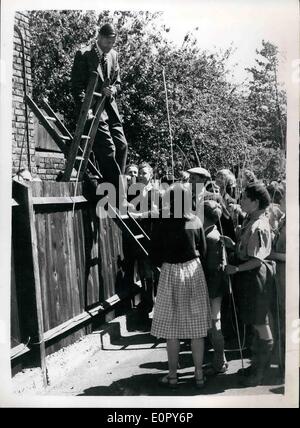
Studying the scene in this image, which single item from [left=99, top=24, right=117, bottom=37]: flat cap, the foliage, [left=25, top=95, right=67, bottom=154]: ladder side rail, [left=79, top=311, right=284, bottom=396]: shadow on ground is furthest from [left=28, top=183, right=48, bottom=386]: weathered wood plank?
the foliage

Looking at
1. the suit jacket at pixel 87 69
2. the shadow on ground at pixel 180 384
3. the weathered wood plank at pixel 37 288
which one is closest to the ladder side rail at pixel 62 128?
the suit jacket at pixel 87 69

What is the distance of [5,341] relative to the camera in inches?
169

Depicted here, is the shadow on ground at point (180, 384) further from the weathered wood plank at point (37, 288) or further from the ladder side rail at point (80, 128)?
the ladder side rail at point (80, 128)

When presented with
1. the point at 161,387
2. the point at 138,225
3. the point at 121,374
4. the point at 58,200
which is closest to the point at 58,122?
the point at 58,200

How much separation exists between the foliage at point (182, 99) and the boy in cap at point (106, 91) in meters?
0.22

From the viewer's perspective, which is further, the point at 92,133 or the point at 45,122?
the point at 92,133

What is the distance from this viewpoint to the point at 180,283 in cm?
466

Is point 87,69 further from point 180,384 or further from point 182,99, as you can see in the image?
point 180,384

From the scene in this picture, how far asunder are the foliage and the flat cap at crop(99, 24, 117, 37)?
0.07m

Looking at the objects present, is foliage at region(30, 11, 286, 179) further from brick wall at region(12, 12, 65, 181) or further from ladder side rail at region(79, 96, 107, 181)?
ladder side rail at region(79, 96, 107, 181)

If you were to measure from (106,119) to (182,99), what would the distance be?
84 cm

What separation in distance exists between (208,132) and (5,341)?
3286 mm

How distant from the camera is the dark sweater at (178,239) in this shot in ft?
15.1

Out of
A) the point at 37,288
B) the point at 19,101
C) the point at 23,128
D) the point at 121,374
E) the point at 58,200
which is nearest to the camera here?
the point at 37,288
